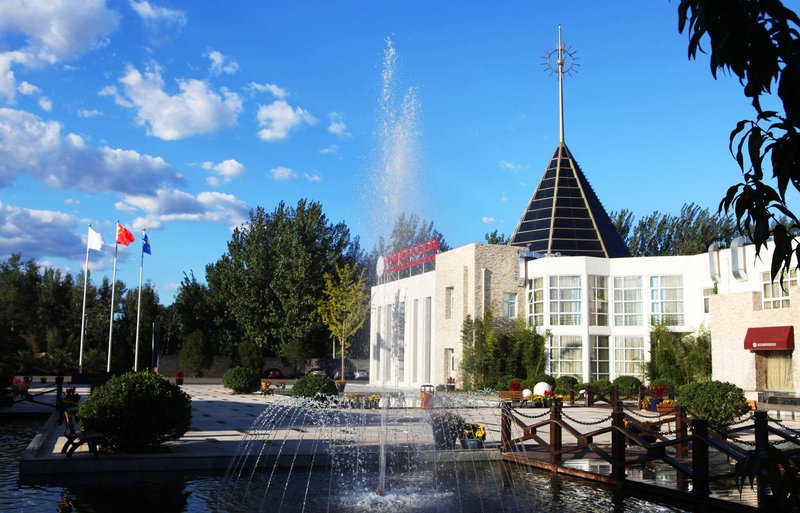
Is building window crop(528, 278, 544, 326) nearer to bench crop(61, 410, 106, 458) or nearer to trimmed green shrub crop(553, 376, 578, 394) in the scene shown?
trimmed green shrub crop(553, 376, 578, 394)

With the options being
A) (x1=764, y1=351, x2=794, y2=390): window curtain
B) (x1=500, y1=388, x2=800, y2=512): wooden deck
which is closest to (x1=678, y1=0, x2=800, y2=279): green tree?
(x1=500, y1=388, x2=800, y2=512): wooden deck

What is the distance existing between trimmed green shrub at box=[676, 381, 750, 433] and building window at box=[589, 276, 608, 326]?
2492cm

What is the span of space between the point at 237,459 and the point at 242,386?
2417 centimetres

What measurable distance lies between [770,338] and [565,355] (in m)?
12.9

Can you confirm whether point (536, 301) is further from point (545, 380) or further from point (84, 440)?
point (84, 440)

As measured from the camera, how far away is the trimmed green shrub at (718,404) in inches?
725

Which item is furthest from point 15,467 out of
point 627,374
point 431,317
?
point 431,317

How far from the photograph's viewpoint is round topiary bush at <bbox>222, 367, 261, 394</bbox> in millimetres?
37375

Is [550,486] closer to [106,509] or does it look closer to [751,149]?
[106,509]

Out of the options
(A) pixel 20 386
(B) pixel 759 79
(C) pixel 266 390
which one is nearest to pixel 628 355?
(C) pixel 266 390

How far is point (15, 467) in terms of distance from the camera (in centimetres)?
1360

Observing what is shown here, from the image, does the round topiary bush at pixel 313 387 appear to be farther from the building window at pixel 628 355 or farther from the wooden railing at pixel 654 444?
the building window at pixel 628 355

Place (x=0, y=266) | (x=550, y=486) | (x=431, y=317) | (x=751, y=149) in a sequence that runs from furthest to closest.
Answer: (x=0, y=266)
(x=431, y=317)
(x=550, y=486)
(x=751, y=149)

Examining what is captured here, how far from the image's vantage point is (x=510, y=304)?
47.1 m
